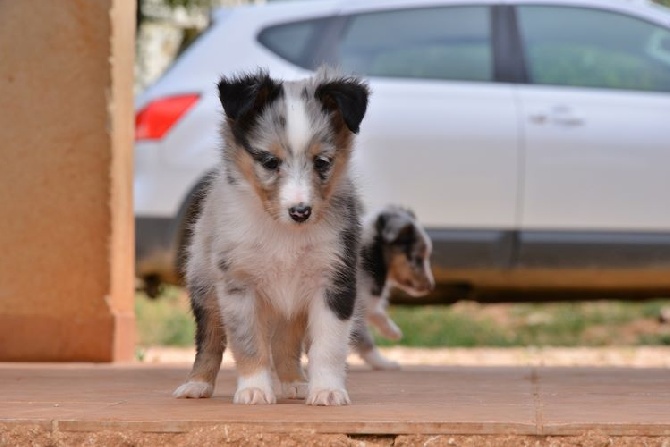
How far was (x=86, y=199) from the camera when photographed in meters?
7.36

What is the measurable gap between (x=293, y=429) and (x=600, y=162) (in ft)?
18.8

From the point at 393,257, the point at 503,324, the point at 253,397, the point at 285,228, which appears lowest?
the point at 503,324

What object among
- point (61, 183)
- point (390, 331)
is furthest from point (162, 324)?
point (61, 183)

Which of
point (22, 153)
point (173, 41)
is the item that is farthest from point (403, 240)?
point (173, 41)

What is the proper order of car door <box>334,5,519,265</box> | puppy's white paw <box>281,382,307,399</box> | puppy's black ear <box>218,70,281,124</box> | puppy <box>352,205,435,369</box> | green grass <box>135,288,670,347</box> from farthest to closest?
green grass <box>135,288,670,347</box>
car door <box>334,5,519,265</box>
puppy <box>352,205,435,369</box>
puppy's white paw <box>281,382,307,399</box>
puppy's black ear <box>218,70,281,124</box>

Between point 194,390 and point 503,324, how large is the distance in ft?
28.7

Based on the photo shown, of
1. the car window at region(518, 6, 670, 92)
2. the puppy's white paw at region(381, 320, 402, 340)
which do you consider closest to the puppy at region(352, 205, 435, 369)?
the puppy's white paw at region(381, 320, 402, 340)

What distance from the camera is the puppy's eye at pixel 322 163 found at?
5031 millimetres

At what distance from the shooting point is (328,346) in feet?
16.6

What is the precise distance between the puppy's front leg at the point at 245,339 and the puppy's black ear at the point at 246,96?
2.10 feet

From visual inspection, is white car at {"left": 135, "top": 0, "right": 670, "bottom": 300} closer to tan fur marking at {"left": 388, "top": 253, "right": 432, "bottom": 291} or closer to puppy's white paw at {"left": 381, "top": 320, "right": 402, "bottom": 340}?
tan fur marking at {"left": 388, "top": 253, "right": 432, "bottom": 291}

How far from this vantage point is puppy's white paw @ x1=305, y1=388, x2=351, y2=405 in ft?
16.0

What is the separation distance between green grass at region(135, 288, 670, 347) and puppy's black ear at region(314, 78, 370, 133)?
271 inches

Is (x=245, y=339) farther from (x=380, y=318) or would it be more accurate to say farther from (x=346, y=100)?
(x=380, y=318)
